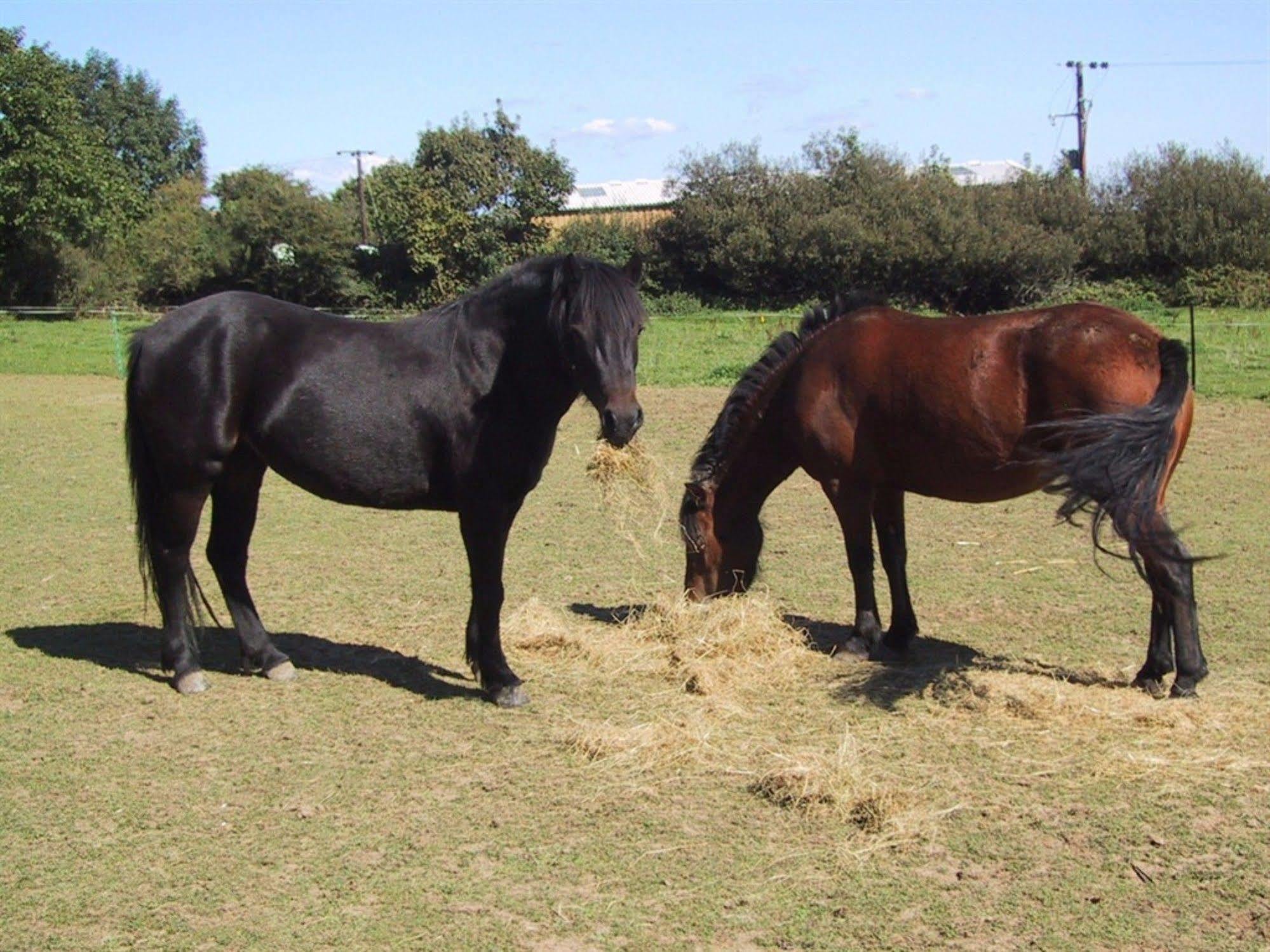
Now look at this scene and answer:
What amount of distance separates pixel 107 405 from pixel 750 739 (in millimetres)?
15192

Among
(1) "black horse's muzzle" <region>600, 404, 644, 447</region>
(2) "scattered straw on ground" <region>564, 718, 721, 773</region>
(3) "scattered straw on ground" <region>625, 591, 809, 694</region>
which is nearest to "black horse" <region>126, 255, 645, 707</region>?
(1) "black horse's muzzle" <region>600, 404, 644, 447</region>

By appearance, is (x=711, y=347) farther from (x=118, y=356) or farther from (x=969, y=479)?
(x=969, y=479)

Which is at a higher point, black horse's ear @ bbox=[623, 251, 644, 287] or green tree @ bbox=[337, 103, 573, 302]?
A: green tree @ bbox=[337, 103, 573, 302]

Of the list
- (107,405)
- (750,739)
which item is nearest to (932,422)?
(750,739)

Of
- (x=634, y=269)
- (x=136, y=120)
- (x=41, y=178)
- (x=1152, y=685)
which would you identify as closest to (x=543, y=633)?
(x=634, y=269)

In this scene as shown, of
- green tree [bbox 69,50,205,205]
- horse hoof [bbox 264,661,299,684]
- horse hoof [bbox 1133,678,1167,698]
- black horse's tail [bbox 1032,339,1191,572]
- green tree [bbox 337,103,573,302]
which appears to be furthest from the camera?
green tree [bbox 69,50,205,205]

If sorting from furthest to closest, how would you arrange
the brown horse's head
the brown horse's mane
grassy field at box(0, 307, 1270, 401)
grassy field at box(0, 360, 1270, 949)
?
grassy field at box(0, 307, 1270, 401) → the brown horse's head → the brown horse's mane → grassy field at box(0, 360, 1270, 949)

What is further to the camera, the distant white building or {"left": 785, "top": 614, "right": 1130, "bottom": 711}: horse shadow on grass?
the distant white building

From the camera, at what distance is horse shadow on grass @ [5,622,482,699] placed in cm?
584

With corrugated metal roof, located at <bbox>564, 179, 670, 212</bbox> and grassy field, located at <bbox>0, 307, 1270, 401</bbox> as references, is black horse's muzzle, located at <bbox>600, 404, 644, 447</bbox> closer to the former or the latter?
grassy field, located at <bbox>0, 307, 1270, 401</bbox>

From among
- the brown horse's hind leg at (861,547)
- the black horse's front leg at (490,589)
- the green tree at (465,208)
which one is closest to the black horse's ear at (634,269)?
the black horse's front leg at (490,589)

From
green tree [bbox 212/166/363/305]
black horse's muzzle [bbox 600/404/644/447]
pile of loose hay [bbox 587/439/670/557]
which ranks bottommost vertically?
pile of loose hay [bbox 587/439/670/557]

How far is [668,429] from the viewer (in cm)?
1371

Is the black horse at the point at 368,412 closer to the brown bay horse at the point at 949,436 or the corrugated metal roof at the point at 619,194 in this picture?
the brown bay horse at the point at 949,436
